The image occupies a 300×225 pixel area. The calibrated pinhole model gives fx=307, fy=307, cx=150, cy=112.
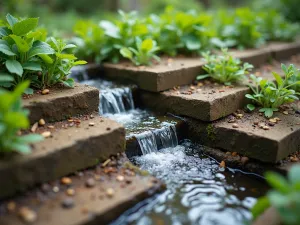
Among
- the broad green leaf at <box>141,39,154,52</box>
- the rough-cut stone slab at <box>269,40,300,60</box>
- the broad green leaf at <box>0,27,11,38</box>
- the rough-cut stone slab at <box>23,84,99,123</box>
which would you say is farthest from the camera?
the rough-cut stone slab at <box>269,40,300,60</box>

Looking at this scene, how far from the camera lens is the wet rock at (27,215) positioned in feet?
6.63

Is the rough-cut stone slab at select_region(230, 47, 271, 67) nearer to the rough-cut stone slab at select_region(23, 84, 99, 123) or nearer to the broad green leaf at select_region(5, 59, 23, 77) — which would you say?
the rough-cut stone slab at select_region(23, 84, 99, 123)

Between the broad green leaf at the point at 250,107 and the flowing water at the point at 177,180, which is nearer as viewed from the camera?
the flowing water at the point at 177,180

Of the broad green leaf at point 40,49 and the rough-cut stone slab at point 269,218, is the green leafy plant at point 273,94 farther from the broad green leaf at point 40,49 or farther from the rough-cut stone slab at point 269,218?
the broad green leaf at point 40,49

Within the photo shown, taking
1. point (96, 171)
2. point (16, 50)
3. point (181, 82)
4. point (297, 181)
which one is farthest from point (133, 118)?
point (297, 181)

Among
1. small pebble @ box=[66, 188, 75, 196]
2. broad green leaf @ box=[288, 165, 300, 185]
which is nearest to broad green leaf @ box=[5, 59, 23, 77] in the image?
small pebble @ box=[66, 188, 75, 196]

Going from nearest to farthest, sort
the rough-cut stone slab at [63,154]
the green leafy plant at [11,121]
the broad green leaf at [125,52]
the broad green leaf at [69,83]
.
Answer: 1. the green leafy plant at [11,121]
2. the rough-cut stone slab at [63,154]
3. the broad green leaf at [69,83]
4. the broad green leaf at [125,52]

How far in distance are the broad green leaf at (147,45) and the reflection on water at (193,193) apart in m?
1.43

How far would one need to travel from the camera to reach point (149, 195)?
2.51 m

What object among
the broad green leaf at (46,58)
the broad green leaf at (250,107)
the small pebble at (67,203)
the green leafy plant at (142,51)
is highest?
the broad green leaf at (46,58)

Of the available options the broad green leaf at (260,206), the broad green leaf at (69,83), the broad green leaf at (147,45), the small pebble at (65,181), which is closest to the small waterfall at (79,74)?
the broad green leaf at (147,45)

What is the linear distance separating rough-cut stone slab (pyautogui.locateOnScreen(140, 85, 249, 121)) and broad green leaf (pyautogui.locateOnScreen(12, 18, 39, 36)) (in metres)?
1.70

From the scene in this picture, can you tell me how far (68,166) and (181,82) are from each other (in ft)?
6.78

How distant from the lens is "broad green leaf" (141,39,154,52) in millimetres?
3989
